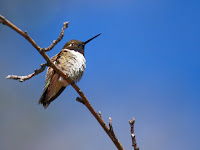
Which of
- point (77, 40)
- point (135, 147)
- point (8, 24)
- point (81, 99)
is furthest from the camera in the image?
point (77, 40)

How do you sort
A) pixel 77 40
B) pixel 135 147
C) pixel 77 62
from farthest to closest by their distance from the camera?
pixel 77 40
pixel 77 62
pixel 135 147

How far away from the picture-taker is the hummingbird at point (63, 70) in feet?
13.2

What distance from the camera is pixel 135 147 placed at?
7.14ft

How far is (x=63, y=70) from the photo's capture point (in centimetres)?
427

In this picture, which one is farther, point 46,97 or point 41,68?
point 46,97

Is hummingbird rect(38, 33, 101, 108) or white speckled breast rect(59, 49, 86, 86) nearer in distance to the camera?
hummingbird rect(38, 33, 101, 108)

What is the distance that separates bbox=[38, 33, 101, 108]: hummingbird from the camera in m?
4.03

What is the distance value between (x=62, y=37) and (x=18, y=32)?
1.40ft

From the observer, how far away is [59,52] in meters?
4.58

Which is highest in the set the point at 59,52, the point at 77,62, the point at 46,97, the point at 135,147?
the point at 59,52

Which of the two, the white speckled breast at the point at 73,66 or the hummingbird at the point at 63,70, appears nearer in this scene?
the hummingbird at the point at 63,70

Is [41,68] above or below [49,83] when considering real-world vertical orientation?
below

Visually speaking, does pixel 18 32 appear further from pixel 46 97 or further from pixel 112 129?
pixel 46 97

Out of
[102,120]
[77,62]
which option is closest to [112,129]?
[102,120]
